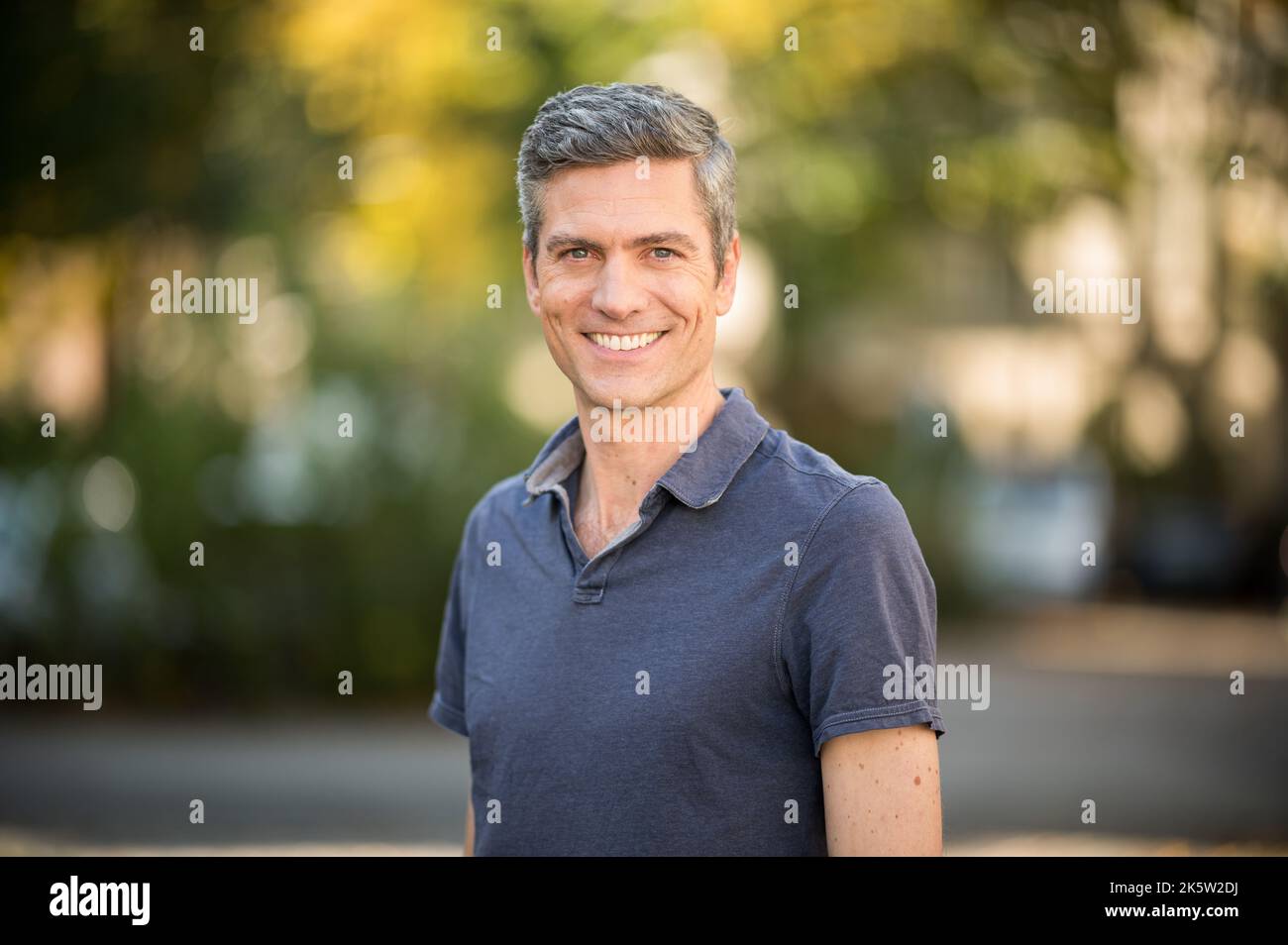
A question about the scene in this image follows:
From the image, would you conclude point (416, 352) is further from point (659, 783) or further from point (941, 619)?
point (659, 783)

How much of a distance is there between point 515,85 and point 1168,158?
5582mm

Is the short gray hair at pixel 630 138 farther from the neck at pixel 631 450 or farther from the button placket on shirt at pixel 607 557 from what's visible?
the button placket on shirt at pixel 607 557

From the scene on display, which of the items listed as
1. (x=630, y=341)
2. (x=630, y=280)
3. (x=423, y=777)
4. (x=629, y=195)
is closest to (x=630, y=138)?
(x=629, y=195)

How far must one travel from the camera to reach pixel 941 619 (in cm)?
1209

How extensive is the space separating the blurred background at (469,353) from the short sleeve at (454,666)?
14.4 ft

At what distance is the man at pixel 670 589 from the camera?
2.11m

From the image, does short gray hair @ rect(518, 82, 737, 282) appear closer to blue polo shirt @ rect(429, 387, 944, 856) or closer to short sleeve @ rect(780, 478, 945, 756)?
blue polo shirt @ rect(429, 387, 944, 856)

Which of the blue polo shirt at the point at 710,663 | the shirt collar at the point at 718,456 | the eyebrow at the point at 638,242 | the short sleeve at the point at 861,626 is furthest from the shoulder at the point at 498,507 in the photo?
the short sleeve at the point at 861,626

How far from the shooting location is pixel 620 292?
2379 millimetres

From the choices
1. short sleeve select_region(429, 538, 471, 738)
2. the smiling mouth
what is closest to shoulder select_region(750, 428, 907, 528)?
the smiling mouth

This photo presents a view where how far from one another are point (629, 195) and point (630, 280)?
0.50 feet

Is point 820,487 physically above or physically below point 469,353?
below

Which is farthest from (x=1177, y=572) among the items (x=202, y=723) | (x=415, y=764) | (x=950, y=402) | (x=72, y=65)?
(x=72, y=65)

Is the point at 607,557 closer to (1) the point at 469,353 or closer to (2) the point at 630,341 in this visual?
(2) the point at 630,341
